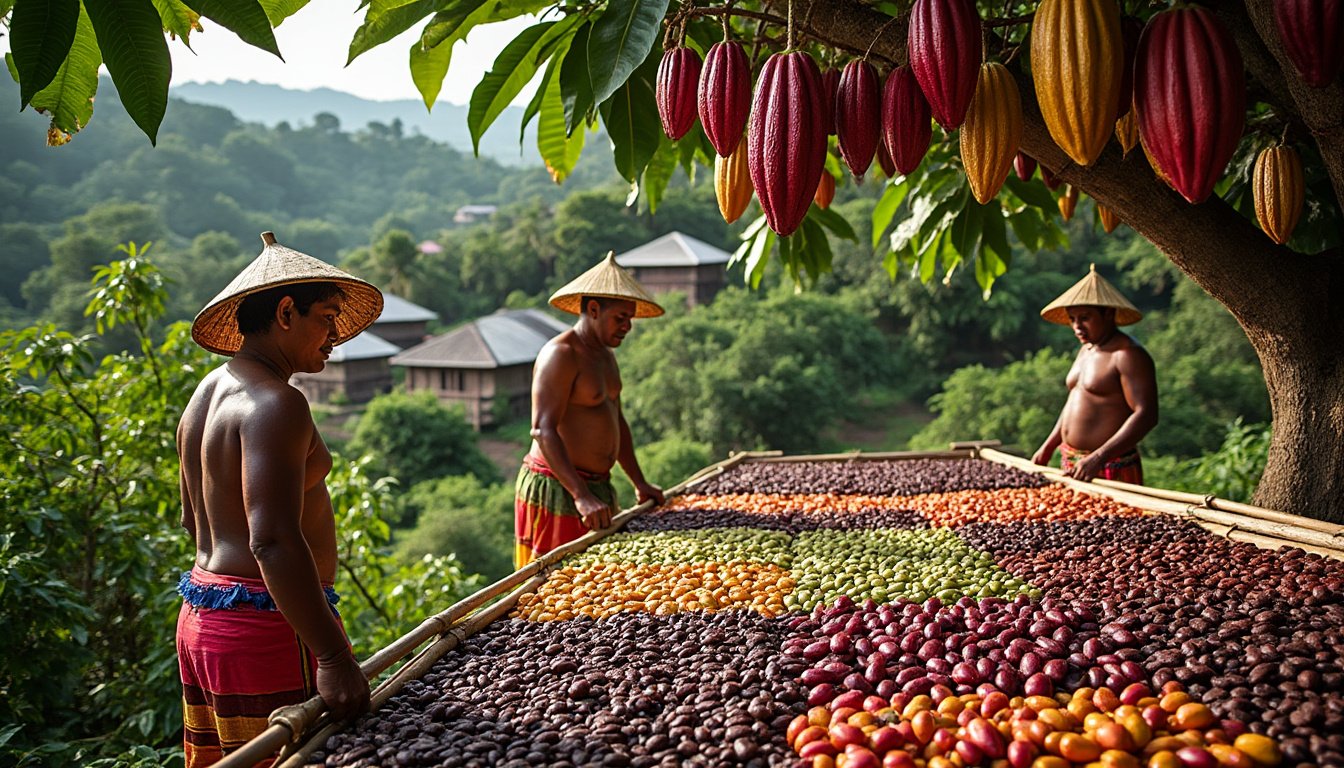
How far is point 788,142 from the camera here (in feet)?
3.97

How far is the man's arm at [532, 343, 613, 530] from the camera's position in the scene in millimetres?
3027

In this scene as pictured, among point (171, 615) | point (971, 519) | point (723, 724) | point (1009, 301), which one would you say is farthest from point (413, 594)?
point (1009, 301)

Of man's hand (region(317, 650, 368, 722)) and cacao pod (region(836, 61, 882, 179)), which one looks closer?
cacao pod (region(836, 61, 882, 179))

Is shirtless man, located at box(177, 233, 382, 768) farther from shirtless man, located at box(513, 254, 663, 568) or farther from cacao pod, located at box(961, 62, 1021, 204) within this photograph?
shirtless man, located at box(513, 254, 663, 568)

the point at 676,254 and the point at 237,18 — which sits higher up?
the point at 676,254

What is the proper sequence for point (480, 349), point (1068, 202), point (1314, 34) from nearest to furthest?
point (1314, 34) → point (1068, 202) → point (480, 349)

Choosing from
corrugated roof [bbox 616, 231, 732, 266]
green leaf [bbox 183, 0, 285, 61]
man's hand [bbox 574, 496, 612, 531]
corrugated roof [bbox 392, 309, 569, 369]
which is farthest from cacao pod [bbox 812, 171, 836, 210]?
corrugated roof [bbox 616, 231, 732, 266]

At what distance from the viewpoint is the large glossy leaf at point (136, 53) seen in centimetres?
104

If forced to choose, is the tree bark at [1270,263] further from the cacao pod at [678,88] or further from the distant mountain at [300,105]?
the distant mountain at [300,105]

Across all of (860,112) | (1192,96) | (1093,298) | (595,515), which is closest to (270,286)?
(860,112)

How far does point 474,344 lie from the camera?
2220 cm

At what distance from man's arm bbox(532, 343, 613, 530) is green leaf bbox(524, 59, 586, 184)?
3.66 feet

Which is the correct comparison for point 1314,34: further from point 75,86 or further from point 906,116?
point 75,86

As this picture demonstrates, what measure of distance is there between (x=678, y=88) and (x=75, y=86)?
0.90m
